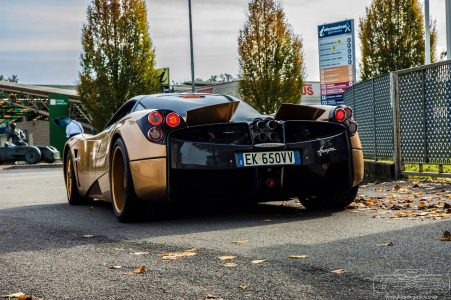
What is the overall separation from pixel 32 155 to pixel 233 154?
966 inches

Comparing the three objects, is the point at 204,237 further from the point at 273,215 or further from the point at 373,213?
the point at 373,213

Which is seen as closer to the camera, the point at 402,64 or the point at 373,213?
the point at 373,213

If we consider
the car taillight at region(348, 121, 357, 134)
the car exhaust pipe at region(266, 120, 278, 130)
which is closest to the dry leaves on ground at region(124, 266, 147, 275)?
the car exhaust pipe at region(266, 120, 278, 130)

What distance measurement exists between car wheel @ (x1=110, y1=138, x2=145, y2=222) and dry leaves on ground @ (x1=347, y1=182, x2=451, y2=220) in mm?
2140

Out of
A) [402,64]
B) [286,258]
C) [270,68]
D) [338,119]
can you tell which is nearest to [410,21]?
[402,64]

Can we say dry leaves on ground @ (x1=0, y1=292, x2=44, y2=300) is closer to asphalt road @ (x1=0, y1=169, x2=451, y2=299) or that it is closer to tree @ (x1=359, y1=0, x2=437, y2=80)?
asphalt road @ (x1=0, y1=169, x2=451, y2=299)

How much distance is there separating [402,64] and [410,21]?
1.94 metres

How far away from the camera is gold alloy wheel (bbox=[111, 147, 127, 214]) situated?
22.5 feet

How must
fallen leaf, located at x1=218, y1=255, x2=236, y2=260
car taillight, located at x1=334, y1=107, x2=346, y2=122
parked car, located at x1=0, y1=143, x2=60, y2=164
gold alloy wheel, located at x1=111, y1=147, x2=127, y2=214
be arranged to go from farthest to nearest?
parked car, located at x1=0, y1=143, x2=60, y2=164 < gold alloy wheel, located at x1=111, y1=147, x2=127, y2=214 < car taillight, located at x1=334, y1=107, x2=346, y2=122 < fallen leaf, located at x1=218, y1=255, x2=236, y2=260

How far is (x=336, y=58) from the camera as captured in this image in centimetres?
2398

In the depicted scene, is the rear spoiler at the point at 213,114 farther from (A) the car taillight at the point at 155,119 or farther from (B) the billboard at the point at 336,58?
(B) the billboard at the point at 336,58

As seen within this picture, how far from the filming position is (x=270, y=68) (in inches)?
1200

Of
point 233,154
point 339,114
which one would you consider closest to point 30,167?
point 339,114

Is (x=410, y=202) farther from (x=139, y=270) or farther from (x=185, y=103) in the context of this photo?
(x=139, y=270)
